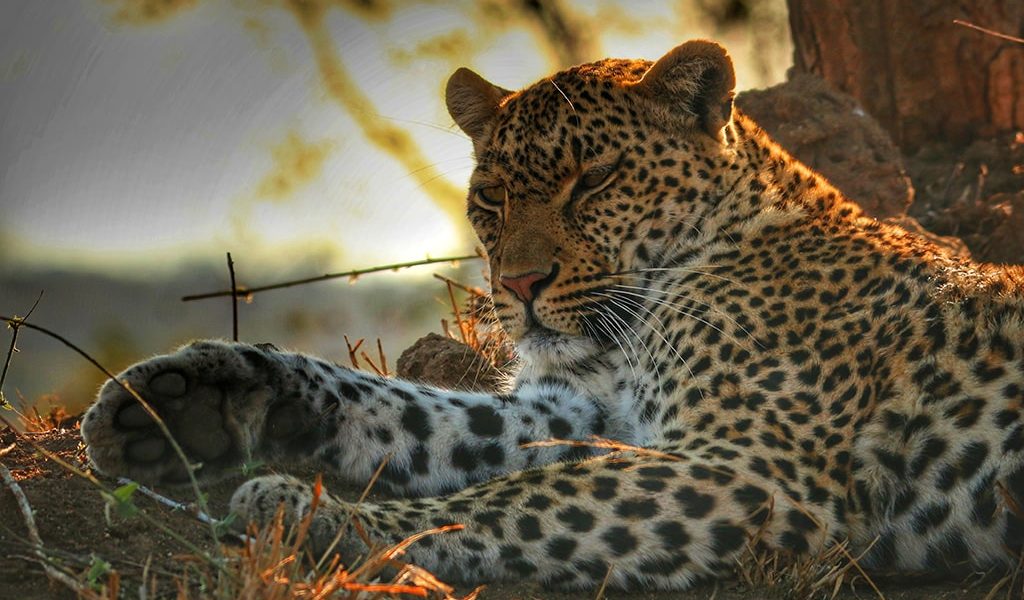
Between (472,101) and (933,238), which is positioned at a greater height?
(472,101)

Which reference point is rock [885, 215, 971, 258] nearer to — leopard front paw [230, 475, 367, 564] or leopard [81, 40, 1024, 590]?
leopard [81, 40, 1024, 590]

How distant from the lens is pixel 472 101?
636cm

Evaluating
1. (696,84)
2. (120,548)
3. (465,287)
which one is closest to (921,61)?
(465,287)

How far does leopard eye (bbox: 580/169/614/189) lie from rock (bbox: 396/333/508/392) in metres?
1.55

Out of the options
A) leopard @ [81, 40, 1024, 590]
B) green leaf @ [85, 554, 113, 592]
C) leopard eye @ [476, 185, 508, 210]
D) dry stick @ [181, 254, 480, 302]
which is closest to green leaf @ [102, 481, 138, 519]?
green leaf @ [85, 554, 113, 592]

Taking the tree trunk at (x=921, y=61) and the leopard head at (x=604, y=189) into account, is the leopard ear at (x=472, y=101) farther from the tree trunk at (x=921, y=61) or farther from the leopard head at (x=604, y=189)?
the tree trunk at (x=921, y=61)

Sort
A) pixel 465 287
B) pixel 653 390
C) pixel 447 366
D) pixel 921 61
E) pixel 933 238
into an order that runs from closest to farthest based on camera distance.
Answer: pixel 653 390 → pixel 447 366 → pixel 933 238 → pixel 465 287 → pixel 921 61

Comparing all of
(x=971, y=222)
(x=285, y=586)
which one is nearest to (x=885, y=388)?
(x=285, y=586)

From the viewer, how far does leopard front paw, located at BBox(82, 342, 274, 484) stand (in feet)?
15.5

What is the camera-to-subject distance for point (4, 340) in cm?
856

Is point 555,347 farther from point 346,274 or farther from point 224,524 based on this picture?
point 224,524

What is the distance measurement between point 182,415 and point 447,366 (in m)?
2.30

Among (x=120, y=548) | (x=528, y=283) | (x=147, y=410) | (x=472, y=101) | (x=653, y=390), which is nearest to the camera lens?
(x=120, y=548)

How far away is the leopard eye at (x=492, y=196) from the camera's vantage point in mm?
5902
